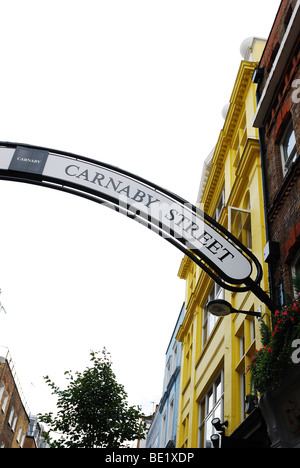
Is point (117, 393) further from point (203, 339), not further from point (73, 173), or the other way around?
point (73, 173)

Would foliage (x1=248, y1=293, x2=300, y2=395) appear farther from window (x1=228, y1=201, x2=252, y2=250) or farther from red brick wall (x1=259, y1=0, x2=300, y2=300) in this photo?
window (x1=228, y1=201, x2=252, y2=250)

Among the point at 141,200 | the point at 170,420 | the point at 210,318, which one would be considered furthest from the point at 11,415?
the point at 141,200

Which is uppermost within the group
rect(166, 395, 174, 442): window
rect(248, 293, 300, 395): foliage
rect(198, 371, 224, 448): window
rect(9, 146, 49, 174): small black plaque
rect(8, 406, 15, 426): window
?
rect(8, 406, 15, 426): window

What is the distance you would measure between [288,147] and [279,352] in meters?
6.79

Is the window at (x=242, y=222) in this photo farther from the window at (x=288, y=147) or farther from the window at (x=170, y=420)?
the window at (x=170, y=420)

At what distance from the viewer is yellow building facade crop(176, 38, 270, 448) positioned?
1270 centimetres

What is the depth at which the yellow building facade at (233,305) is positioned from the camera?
41.7 ft

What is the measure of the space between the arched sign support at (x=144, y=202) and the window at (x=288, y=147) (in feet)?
12.6

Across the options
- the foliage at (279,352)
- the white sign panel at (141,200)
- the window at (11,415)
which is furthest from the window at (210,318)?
the window at (11,415)

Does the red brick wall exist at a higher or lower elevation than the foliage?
higher

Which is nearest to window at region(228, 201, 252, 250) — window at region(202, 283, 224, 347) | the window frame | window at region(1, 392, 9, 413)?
the window frame

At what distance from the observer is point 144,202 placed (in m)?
9.05

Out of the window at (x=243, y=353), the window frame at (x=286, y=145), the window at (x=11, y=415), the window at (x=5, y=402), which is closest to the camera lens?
the window at (x=243, y=353)
